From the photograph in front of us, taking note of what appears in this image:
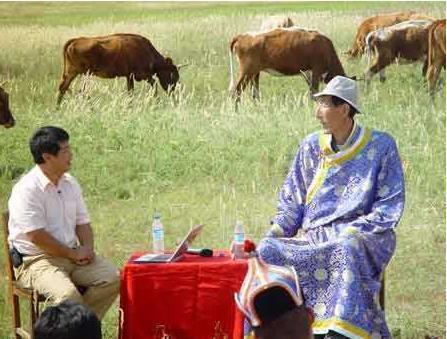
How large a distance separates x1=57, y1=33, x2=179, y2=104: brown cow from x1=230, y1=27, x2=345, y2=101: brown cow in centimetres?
40

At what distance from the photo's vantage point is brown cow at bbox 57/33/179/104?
584cm

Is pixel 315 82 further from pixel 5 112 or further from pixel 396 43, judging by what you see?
pixel 5 112

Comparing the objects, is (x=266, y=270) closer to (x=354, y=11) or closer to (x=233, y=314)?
(x=233, y=314)

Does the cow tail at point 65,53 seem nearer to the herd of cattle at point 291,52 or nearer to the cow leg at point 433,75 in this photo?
the herd of cattle at point 291,52

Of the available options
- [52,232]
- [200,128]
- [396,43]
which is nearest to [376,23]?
[396,43]

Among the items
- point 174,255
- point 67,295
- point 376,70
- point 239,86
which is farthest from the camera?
point 376,70

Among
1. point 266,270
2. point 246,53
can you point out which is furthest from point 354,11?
point 266,270

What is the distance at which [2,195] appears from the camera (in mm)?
5777

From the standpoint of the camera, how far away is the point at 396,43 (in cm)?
611

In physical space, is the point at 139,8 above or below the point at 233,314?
above

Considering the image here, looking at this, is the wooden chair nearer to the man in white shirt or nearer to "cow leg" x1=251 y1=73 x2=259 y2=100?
the man in white shirt

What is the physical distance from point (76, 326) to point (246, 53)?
370cm

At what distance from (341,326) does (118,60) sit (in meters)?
2.17

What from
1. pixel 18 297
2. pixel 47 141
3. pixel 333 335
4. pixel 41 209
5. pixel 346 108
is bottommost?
pixel 333 335
